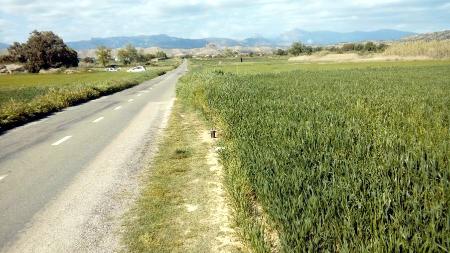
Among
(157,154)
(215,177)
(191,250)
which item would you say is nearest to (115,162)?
(157,154)

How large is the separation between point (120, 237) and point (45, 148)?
7.95 meters

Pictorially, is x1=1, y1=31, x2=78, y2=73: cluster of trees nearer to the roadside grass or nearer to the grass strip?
the grass strip

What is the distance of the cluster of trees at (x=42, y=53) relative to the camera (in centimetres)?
11350

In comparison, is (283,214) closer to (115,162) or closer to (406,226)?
(406,226)

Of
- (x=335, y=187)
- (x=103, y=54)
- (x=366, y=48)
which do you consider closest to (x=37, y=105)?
(x=335, y=187)

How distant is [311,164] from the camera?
6.59 metres

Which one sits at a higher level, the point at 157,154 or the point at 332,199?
the point at 332,199

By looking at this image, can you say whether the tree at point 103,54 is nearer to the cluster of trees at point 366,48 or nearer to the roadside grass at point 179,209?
the cluster of trees at point 366,48

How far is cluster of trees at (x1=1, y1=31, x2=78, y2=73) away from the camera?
11350 cm

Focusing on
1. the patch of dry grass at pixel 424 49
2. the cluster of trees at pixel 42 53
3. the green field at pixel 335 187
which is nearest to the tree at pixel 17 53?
the cluster of trees at pixel 42 53

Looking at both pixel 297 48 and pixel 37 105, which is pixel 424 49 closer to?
pixel 37 105

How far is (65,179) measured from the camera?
9523 mm

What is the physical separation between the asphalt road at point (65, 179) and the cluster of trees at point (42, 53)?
105 metres

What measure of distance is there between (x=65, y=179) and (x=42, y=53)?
116366mm
